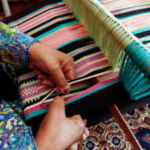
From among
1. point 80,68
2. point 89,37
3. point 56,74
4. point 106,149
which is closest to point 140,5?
point 89,37

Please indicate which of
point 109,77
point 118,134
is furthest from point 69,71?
point 118,134

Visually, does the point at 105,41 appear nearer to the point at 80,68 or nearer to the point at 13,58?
the point at 80,68

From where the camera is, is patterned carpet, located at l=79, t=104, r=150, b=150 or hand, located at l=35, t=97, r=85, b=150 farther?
patterned carpet, located at l=79, t=104, r=150, b=150

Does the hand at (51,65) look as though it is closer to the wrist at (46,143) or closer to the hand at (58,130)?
the hand at (58,130)

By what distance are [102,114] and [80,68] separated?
0.77 ft

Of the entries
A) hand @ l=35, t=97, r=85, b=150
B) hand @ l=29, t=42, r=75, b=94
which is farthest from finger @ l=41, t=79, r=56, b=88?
hand @ l=35, t=97, r=85, b=150

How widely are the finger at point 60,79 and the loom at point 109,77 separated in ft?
0.12

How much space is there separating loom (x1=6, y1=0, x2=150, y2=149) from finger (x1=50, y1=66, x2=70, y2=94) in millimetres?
36

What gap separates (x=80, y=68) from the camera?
759 millimetres

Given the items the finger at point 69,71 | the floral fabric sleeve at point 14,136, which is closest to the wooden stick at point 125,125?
the finger at point 69,71

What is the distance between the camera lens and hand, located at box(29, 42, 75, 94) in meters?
0.66

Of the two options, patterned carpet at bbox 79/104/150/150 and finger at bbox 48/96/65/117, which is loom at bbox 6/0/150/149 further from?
patterned carpet at bbox 79/104/150/150

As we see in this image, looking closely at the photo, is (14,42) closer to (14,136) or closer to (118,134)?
(14,136)

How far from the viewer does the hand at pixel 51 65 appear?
2.18 feet
